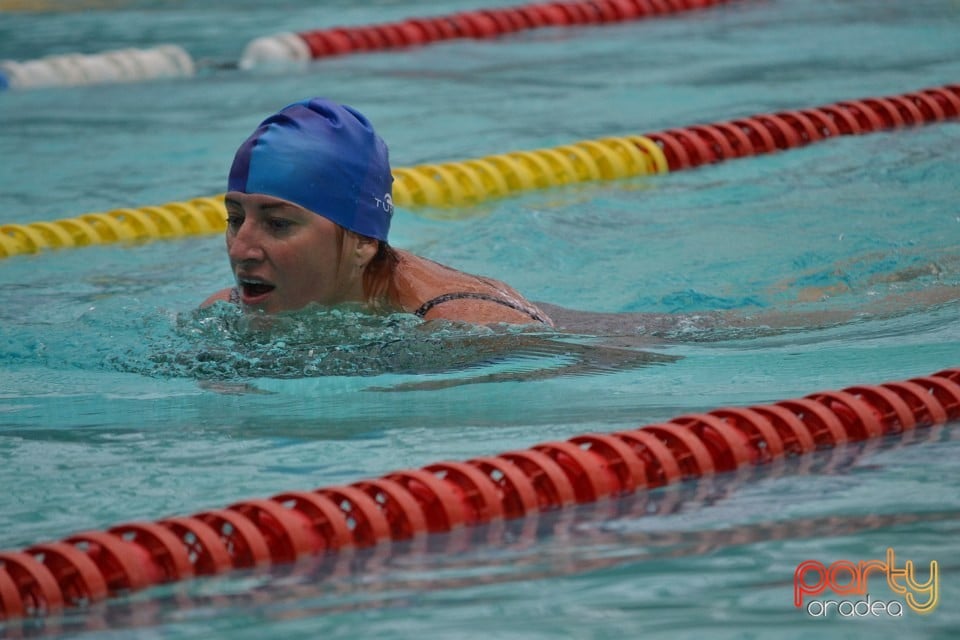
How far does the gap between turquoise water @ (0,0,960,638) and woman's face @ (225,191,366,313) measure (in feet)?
0.40

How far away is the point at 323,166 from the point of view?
14.3 feet

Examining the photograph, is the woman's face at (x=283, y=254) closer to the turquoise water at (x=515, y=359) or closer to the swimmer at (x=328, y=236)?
the swimmer at (x=328, y=236)

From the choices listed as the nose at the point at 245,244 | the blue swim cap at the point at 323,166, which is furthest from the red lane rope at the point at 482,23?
the nose at the point at 245,244

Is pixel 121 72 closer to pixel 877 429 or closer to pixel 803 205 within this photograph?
pixel 803 205

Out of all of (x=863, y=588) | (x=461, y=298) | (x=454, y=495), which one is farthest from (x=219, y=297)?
(x=863, y=588)

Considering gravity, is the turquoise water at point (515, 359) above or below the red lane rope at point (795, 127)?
below

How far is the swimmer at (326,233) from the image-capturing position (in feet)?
14.1

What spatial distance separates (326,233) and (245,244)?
278 millimetres

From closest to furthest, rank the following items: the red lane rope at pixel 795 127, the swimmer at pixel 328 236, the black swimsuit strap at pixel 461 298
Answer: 1. the swimmer at pixel 328 236
2. the black swimsuit strap at pixel 461 298
3. the red lane rope at pixel 795 127

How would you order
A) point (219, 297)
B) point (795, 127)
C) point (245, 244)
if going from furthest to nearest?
point (795, 127) → point (219, 297) → point (245, 244)

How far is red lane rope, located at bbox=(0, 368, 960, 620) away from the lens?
2.93 m

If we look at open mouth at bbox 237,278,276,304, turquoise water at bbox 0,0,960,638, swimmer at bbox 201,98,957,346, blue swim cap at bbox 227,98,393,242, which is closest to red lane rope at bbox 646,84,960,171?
turquoise water at bbox 0,0,960,638

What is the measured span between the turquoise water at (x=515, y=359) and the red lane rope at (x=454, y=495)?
58 millimetres

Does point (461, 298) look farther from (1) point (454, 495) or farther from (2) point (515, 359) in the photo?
(1) point (454, 495)
